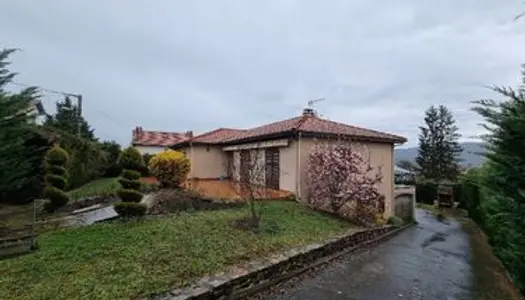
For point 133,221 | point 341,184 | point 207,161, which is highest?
point 207,161

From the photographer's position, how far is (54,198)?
12.6m

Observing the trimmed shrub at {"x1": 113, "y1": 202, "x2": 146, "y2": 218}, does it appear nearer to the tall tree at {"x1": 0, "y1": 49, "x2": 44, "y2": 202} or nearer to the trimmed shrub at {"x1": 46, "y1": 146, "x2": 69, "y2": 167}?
the tall tree at {"x1": 0, "y1": 49, "x2": 44, "y2": 202}

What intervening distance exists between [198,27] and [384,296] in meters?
12.6

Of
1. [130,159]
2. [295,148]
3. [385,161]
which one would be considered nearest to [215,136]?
[295,148]

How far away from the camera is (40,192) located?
621 inches

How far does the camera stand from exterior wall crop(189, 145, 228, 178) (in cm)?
2517

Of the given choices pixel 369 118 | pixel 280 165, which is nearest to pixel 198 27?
pixel 280 165

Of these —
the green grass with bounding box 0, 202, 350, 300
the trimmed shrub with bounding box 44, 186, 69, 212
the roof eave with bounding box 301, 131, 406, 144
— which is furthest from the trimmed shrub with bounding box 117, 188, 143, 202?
the roof eave with bounding box 301, 131, 406, 144

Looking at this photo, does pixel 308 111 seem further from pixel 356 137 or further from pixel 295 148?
pixel 295 148

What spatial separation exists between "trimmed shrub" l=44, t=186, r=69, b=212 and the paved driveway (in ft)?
31.7

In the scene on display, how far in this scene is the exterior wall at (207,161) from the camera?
82.6 feet

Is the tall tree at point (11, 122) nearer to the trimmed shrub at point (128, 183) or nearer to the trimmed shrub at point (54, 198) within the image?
the trimmed shrub at point (54, 198)

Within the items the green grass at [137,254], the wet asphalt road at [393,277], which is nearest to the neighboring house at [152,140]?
the green grass at [137,254]

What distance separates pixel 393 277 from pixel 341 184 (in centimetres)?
697
